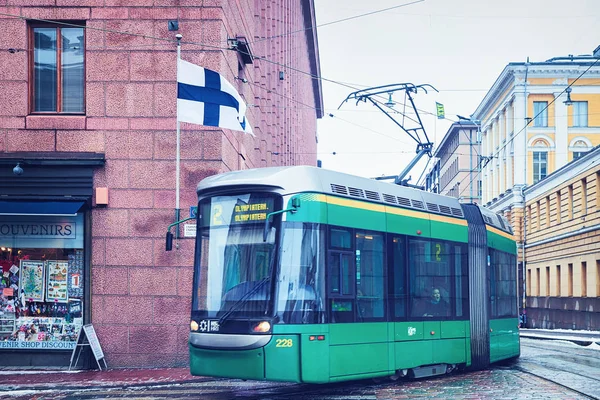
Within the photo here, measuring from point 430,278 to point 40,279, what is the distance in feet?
26.1

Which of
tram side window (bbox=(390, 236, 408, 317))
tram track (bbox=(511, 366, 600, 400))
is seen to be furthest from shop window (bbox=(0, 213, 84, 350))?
tram track (bbox=(511, 366, 600, 400))

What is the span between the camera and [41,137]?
18.0 m

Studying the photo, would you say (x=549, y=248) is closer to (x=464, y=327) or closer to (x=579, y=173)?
(x=579, y=173)

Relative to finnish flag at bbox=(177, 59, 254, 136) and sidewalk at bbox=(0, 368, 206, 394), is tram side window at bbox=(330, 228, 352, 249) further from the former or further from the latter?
finnish flag at bbox=(177, 59, 254, 136)

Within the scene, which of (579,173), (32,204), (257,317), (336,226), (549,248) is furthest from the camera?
(549,248)

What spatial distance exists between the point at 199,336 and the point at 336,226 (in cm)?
245

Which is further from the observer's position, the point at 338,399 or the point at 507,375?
the point at 507,375

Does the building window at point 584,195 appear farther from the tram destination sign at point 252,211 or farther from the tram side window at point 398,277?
the tram destination sign at point 252,211

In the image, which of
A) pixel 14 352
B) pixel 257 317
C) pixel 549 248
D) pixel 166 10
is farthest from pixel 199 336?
pixel 549 248

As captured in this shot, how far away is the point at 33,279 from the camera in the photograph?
59.0 feet

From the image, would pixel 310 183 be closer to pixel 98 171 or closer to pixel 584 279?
pixel 98 171

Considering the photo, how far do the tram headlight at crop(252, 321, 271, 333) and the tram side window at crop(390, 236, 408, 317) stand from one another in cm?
280

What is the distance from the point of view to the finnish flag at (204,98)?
56.4 feet

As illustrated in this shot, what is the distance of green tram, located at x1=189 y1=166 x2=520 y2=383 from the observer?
39.0 ft
